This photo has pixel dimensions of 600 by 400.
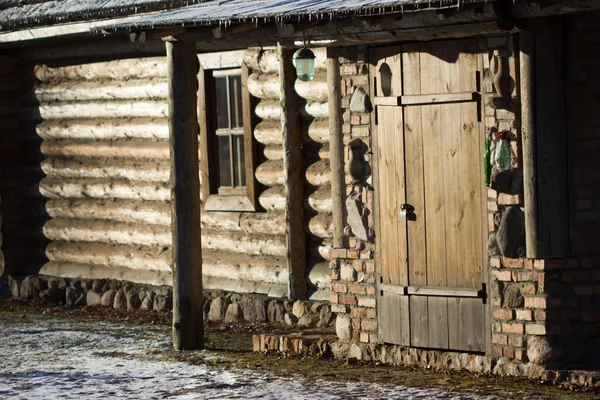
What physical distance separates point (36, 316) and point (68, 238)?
1.59 m

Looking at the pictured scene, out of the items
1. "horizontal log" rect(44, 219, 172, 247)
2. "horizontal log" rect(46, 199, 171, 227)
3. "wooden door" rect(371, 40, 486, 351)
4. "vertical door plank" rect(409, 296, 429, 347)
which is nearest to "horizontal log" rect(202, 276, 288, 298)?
"horizontal log" rect(44, 219, 172, 247)

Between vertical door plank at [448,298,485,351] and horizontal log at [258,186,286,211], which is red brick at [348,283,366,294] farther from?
horizontal log at [258,186,286,211]

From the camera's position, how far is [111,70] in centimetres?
1528

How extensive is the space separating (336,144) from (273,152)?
2060 millimetres

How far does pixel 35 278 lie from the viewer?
53.3ft

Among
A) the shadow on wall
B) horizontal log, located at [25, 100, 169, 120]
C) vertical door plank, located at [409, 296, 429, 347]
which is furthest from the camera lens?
the shadow on wall

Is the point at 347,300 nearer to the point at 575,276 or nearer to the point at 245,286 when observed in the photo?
the point at 575,276

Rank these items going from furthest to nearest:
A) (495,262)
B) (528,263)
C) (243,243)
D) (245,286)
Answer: (243,243) → (245,286) → (495,262) → (528,263)

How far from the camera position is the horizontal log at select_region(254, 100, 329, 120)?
1261 centimetres

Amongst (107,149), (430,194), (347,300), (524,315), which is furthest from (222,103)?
(524,315)

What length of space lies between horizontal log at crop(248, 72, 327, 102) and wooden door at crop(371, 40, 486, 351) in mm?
1770

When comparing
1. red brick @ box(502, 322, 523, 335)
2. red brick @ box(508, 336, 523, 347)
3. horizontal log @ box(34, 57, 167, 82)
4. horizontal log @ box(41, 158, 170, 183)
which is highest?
horizontal log @ box(34, 57, 167, 82)

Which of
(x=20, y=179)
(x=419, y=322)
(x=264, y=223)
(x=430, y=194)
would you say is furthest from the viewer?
(x=20, y=179)

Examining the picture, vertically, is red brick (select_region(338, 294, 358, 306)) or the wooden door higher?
the wooden door
